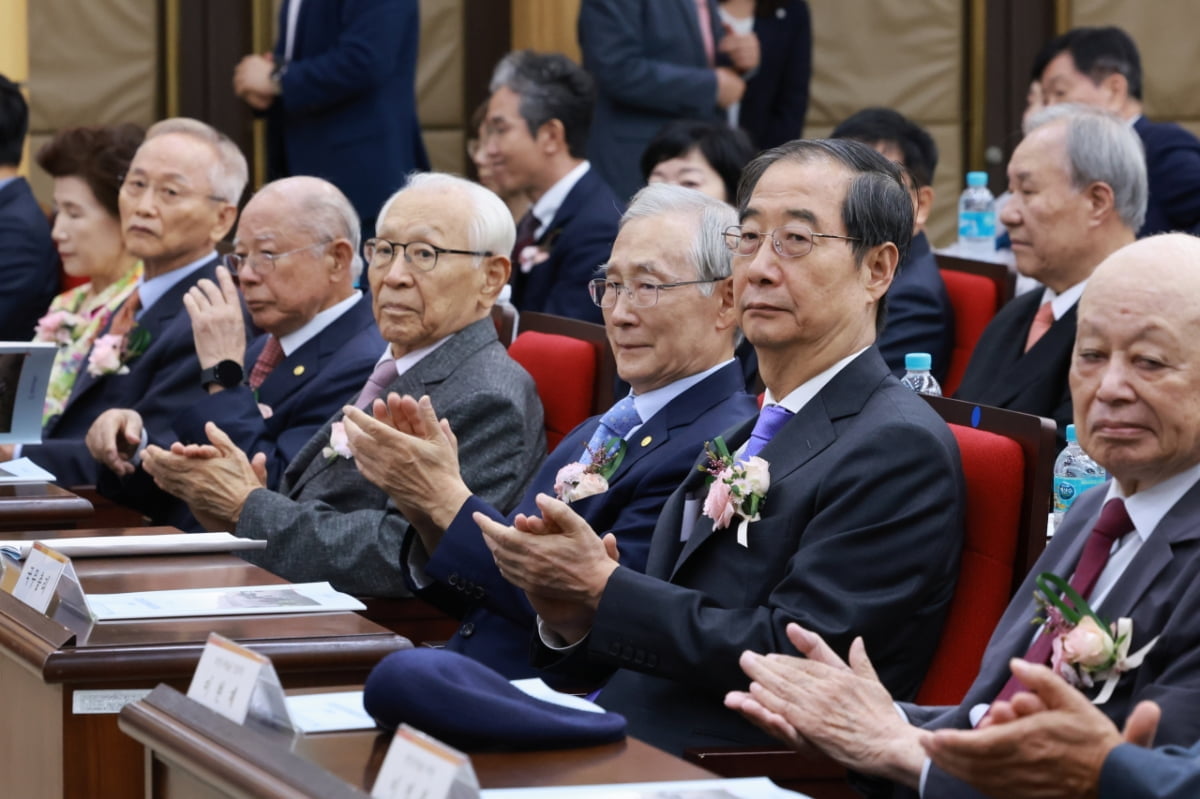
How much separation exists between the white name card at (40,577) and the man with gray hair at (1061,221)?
2166 mm

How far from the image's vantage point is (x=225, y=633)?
Result: 230cm

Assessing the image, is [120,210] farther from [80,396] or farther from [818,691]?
[818,691]

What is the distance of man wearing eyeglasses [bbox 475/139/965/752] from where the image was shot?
236 cm

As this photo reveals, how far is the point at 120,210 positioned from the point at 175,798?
3079 mm

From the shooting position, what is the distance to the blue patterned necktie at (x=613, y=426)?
2957 millimetres

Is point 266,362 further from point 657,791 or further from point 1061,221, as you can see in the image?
point 657,791

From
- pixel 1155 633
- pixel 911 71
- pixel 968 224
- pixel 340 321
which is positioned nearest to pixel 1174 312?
pixel 1155 633

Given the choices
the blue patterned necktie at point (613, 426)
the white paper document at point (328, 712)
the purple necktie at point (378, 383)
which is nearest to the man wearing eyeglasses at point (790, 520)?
the blue patterned necktie at point (613, 426)

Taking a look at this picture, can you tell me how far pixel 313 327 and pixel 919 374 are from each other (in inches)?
54.6

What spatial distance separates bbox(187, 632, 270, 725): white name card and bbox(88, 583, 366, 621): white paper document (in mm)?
447

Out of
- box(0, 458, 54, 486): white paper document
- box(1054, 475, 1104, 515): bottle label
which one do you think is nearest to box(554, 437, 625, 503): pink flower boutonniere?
box(1054, 475, 1104, 515): bottle label

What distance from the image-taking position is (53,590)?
2.41 meters

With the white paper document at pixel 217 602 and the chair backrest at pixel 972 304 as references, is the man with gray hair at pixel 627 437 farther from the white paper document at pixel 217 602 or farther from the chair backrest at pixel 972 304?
the chair backrest at pixel 972 304

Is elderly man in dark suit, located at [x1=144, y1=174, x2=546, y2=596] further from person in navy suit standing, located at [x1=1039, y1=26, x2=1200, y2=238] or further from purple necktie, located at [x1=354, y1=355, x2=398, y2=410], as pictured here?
person in navy suit standing, located at [x1=1039, y1=26, x2=1200, y2=238]
